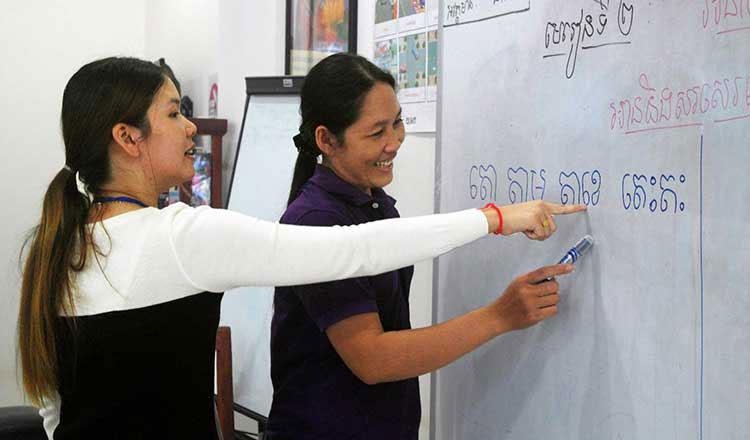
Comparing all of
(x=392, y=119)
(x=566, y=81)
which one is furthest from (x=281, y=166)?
(x=566, y=81)

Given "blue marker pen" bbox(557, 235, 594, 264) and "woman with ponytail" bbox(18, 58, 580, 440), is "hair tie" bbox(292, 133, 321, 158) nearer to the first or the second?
"woman with ponytail" bbox(18, 58, 580, 440)

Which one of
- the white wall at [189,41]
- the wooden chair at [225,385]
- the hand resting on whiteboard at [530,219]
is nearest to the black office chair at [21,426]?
the wooden chair at [225,385]

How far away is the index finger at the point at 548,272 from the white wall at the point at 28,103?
370 cm

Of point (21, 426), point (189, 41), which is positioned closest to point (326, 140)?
point (21, 426)

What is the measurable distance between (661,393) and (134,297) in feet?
2.53

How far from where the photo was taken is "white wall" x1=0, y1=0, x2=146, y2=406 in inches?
179

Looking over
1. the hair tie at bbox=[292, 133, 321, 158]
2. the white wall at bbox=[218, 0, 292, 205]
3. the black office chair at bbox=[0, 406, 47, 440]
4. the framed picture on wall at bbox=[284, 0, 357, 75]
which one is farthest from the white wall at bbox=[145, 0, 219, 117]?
the hair tie at bbox=[292, 133, 321, 158]

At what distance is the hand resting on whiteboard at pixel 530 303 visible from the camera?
142cm

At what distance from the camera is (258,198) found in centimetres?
284

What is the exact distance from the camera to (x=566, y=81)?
1422 millimetres

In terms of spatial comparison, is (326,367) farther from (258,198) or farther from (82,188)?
(258,198)

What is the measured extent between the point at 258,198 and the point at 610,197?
1.67m

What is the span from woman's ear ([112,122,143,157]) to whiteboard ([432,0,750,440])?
66cm

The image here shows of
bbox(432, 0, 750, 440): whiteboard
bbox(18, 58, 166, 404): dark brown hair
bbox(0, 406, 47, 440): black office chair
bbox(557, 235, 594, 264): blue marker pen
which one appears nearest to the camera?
bbox(432, 0, 750, 440): whiteboard
